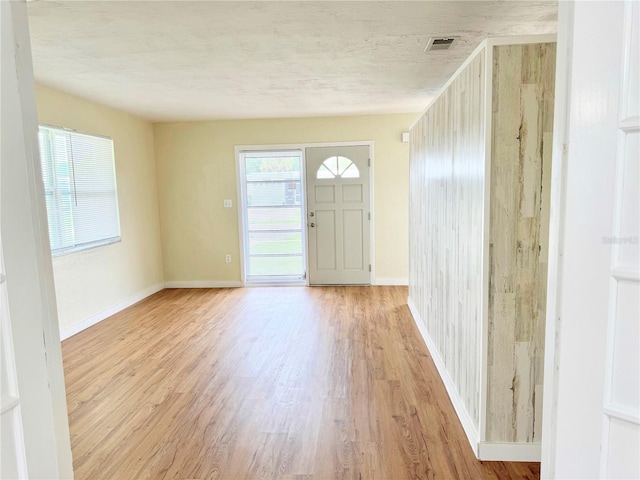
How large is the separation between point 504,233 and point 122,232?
174 inches

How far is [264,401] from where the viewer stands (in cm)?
259

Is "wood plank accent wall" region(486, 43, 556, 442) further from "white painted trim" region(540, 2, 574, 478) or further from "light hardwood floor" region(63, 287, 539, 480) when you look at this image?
"white painted trim" region(540, 2, 574, 478)

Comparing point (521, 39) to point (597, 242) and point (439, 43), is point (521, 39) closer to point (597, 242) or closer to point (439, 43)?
point (439, 43)

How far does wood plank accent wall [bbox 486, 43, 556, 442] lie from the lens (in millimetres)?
1791

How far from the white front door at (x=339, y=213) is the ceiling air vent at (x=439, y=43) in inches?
100

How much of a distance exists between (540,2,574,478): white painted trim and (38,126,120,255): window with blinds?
3.77 metres

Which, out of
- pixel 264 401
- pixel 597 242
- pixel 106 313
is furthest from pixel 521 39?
pixel 106 313

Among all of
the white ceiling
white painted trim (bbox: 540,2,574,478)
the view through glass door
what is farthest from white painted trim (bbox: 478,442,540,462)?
the view through glass door

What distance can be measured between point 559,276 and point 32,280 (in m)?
1.23

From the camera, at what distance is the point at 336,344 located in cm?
351

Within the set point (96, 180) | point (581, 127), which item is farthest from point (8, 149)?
point (96, 180)

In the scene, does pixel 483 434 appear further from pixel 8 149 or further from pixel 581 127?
pixel 8 149

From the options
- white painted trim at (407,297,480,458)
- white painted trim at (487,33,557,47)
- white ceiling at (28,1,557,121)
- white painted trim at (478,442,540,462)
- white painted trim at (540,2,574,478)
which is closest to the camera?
white painted trim at (540,2,574,478)

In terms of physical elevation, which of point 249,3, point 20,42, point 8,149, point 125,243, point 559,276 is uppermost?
point 249,3
